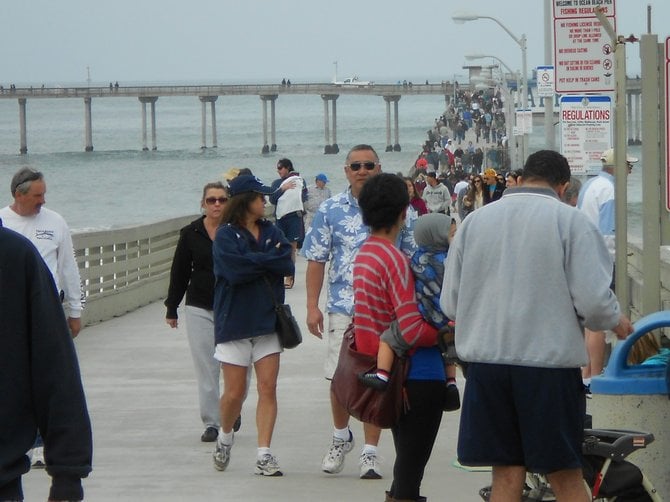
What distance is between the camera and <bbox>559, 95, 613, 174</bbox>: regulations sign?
13.5m

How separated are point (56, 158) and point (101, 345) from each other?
419 feet

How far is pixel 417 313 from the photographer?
21.5 ft

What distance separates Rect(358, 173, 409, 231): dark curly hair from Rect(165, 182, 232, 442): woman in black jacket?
2669mm

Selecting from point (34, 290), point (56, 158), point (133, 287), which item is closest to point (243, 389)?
point (34, 290)

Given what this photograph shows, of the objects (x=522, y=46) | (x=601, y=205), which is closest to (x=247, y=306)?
(x=601, y=205)

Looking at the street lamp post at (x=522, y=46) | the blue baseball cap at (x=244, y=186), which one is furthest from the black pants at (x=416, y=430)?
the street lamp post at (x=522, y=46)

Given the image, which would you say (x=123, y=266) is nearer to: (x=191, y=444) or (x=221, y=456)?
(x=191, y=444)

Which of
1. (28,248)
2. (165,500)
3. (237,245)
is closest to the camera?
(28,248)

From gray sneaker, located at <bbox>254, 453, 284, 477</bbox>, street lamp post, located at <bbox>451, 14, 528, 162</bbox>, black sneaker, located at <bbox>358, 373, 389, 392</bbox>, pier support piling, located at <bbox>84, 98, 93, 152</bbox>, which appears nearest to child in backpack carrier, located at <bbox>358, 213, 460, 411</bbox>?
black sneaker, located at <bbox>358, 373, 389, 392</bbox>

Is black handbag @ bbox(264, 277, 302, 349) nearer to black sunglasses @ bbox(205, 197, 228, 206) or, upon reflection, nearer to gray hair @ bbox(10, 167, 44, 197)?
black sunglasses @ bbox(205, 197, 228, 206)

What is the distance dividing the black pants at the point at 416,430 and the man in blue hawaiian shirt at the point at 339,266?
160cm

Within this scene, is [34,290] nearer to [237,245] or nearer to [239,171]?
[237,245]

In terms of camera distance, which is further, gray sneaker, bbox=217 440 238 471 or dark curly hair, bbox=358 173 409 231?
gray sneaker, bbox=217 440 238 471

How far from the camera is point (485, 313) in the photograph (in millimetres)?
5625
